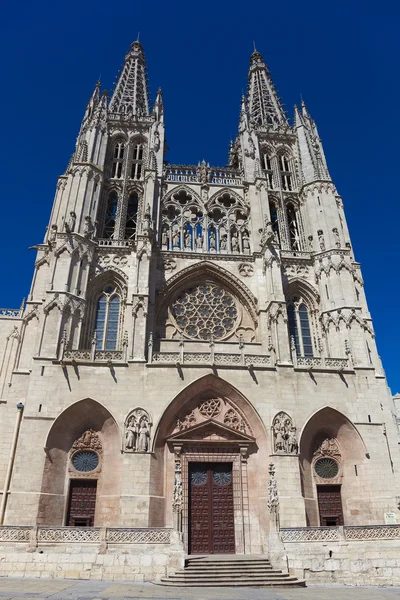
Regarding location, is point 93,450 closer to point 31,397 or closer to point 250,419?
point 31,397

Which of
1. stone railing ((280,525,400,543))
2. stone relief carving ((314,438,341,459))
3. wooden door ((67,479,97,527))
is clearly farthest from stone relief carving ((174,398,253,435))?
stone railing ((280,525,400,543))

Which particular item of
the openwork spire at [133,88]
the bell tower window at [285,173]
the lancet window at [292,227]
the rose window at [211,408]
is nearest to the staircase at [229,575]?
the rose window at [211,408]

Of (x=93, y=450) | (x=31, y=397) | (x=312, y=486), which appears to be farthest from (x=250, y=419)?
(x=31, y=397)

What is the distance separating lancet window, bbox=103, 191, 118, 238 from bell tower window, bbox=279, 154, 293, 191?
11.3 m

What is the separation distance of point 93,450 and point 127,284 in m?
8.48

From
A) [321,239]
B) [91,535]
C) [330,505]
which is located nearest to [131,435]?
[91,535]

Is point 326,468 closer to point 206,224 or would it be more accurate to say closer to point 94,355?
point 94,355

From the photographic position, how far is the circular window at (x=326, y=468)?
18312 mm

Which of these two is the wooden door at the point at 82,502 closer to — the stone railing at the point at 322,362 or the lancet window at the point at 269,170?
the stone railing at the point at 322,362

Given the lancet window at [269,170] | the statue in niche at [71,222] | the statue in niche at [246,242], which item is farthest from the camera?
the lancet window at [269,170]

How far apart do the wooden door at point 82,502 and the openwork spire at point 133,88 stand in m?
24.6

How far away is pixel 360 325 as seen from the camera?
20953mm

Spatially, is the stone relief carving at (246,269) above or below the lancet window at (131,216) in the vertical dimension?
below

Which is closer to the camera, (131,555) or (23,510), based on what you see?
(131,555)
